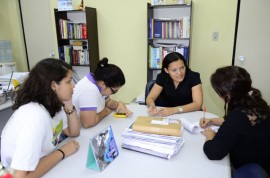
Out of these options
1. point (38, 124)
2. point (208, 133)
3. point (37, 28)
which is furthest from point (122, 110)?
point (37, 28)

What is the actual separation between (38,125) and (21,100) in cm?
19

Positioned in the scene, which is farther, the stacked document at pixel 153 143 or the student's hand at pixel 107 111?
the student's hand at pixel 107 111

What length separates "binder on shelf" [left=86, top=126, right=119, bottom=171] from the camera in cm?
102

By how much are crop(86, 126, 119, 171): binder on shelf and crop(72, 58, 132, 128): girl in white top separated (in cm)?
39

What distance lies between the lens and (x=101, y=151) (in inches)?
41.9

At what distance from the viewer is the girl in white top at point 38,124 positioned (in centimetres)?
90

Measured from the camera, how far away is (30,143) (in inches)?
35.6

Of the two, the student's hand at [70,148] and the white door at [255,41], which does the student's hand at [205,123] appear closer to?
the student's hand at [70,148]

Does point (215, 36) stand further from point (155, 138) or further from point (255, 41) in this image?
point (155, 138)

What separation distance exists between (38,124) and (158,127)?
Result: 62 cm

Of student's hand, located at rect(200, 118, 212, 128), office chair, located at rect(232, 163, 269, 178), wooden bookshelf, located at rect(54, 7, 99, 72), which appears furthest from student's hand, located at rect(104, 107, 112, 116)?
wooden bookshelf, located at rect(54, 7, 99, 72)

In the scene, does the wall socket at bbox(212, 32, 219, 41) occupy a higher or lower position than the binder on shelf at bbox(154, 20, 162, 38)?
lower

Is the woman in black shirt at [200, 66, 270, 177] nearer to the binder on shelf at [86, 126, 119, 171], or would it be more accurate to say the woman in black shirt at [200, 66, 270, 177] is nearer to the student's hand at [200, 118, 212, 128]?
the student's hand at [200, 118, 212, 128]

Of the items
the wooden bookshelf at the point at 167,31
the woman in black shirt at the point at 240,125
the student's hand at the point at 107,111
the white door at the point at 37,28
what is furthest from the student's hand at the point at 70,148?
the white door at the point at 37,28
